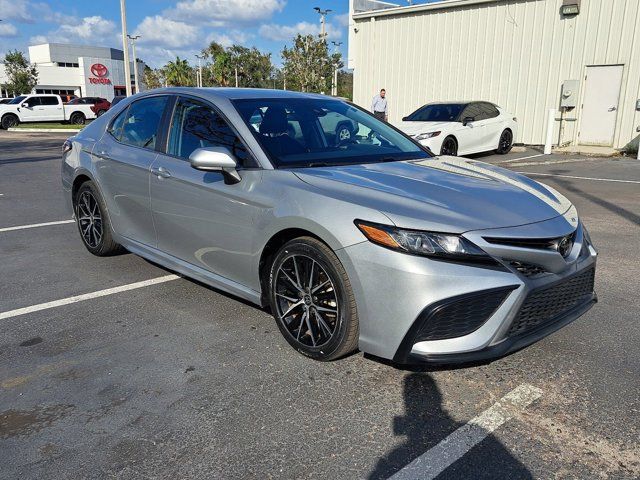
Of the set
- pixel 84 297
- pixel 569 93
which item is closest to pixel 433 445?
pixel 84 297

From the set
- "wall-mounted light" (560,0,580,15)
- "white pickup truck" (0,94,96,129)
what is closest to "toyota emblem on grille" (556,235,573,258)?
"wall-mounted light" (560,0,580,15)

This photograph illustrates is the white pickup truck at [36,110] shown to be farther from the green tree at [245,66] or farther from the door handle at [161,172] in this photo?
the green tree at [245,66]

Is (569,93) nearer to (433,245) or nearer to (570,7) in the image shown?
(570,7)

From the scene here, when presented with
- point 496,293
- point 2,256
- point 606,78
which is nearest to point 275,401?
point 496,293

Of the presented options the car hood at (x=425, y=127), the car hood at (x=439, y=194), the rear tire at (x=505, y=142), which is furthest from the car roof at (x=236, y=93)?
the rear tire at (x=505, y=142)

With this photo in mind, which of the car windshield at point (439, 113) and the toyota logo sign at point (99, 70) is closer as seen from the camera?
the car windshield at point (439, 113)

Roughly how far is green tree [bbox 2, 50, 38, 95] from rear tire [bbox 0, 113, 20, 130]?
2186cm

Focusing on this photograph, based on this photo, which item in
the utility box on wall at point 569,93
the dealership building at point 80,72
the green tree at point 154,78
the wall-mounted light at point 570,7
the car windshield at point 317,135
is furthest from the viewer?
the green tree at point 154,78

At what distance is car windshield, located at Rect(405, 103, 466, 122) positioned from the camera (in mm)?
13383

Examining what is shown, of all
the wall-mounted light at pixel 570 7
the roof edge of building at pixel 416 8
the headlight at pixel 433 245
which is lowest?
the headlight at pixel 433 245

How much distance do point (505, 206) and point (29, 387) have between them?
2789 millimetres

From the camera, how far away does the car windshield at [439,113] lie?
13.4m

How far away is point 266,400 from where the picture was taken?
2.83 metres

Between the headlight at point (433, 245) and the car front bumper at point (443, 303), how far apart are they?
4 centimetres
